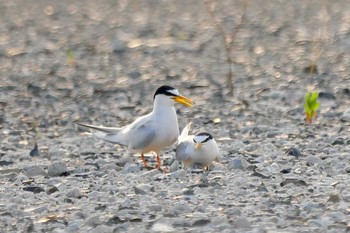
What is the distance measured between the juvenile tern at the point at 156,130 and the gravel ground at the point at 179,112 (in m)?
0.17

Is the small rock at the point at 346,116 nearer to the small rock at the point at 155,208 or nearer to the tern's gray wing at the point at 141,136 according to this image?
the tern's gray wing at the point at 141,136

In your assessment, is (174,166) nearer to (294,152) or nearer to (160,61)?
(294,152)

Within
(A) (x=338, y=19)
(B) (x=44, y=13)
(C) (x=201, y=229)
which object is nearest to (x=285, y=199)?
(C) (x=201, y=229)

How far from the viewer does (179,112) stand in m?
12.0

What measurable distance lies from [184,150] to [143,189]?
3.97 feet

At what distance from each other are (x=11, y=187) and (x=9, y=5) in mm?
10278

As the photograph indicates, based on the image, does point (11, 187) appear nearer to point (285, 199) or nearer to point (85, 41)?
point (285, 199)

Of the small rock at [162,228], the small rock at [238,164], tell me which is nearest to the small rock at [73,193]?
the small rock at [162,228]

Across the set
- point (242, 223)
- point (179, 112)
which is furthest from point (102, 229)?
point (179, 112)

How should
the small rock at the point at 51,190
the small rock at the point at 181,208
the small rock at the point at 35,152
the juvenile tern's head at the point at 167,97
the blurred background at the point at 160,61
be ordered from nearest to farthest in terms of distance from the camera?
the small rock at the point at 181,208 < the small rock at the point at 51,190 < the juvenile tern's head at the point at 167,97 < the small rock at the point at 35,152 < the blurred background at the point at 160,61

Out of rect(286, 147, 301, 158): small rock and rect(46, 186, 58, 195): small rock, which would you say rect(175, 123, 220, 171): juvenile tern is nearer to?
rect(286, 147, 301, 158): small rock

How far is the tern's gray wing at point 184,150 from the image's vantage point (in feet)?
29.6

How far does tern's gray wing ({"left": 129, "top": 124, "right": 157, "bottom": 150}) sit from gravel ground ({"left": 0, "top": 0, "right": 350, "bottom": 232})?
159 mm

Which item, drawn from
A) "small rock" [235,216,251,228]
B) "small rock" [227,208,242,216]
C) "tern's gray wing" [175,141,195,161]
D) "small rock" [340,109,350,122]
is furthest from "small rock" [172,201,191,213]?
"small rock" [340,109,350,122]
